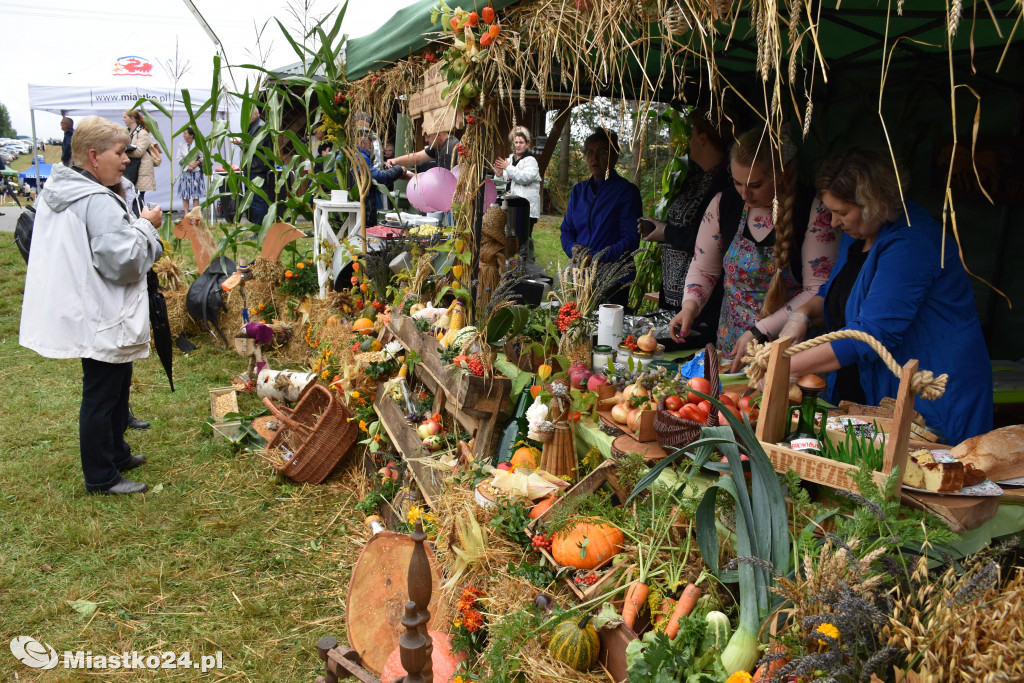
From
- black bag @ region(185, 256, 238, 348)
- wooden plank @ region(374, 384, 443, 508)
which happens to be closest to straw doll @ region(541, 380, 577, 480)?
wooden plank @ region(374, 384, 443, 508)

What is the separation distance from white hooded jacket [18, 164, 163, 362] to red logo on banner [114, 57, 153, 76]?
11.0 meters

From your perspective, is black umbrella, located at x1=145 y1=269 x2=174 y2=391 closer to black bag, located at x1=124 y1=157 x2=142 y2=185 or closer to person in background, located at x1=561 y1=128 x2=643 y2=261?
person in background, located at x1=561 y1=128 x2=643 y2=261

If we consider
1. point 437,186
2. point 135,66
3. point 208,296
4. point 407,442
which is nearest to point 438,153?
point 437,186

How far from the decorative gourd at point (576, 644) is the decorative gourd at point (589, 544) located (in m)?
0.20

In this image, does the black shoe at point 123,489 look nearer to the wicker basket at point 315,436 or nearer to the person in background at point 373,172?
the wicker basket at point 315,436

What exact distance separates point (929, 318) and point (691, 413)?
0.93 meters

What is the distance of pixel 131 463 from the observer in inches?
181

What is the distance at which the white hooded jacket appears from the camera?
12.3 ft

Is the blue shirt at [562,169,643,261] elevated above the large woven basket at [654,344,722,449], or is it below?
above

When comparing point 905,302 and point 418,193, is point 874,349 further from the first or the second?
point 418,193

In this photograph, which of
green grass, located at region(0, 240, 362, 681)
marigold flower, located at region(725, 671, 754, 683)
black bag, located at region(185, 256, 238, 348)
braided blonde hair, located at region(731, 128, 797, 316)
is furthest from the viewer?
black bag, located at region(185, 256, 238, 348)

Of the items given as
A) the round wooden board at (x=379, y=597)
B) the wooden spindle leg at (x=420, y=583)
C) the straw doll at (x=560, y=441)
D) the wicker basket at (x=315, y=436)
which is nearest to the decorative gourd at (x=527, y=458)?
the straw doll at (x=560, y=441)

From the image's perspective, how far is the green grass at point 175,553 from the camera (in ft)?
9.87

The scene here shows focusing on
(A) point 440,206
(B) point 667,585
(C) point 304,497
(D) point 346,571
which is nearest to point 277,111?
(A) point 440,206
